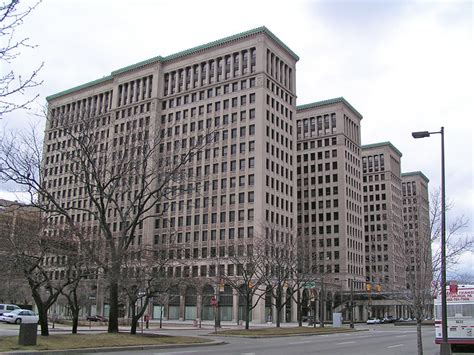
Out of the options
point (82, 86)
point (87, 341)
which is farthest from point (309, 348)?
point (82, 86)

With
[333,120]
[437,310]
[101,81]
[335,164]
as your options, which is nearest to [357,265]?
[335,164]

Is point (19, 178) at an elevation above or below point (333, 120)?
below

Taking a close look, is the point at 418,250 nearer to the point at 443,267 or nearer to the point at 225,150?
the point at 443,267

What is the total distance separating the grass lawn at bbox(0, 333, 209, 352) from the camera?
68.4 feet

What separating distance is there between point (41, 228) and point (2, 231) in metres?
2.06

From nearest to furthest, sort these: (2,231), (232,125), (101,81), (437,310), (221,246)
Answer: (437,310), (2,231), (221,246), (232,125), (101,81)

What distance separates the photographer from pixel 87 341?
2355 cm

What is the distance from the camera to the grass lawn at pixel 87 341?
20844 millimetres

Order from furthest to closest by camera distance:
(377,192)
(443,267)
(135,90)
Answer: (377,192), (135,90), (443,267)

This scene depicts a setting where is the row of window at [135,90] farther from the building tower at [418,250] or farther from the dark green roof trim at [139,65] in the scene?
the building tower at [418,250]

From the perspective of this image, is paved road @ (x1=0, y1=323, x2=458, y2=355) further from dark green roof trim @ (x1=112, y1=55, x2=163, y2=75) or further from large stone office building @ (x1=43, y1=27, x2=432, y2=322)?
dark green roof trim @ (x1=112, y1=55, x2=163, y2=75)

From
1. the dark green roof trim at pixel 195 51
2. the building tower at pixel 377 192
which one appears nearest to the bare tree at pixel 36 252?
the dark green roof trim at pixel 195 51

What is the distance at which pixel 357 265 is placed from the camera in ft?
423

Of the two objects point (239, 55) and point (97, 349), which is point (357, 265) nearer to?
point (239, 55)
